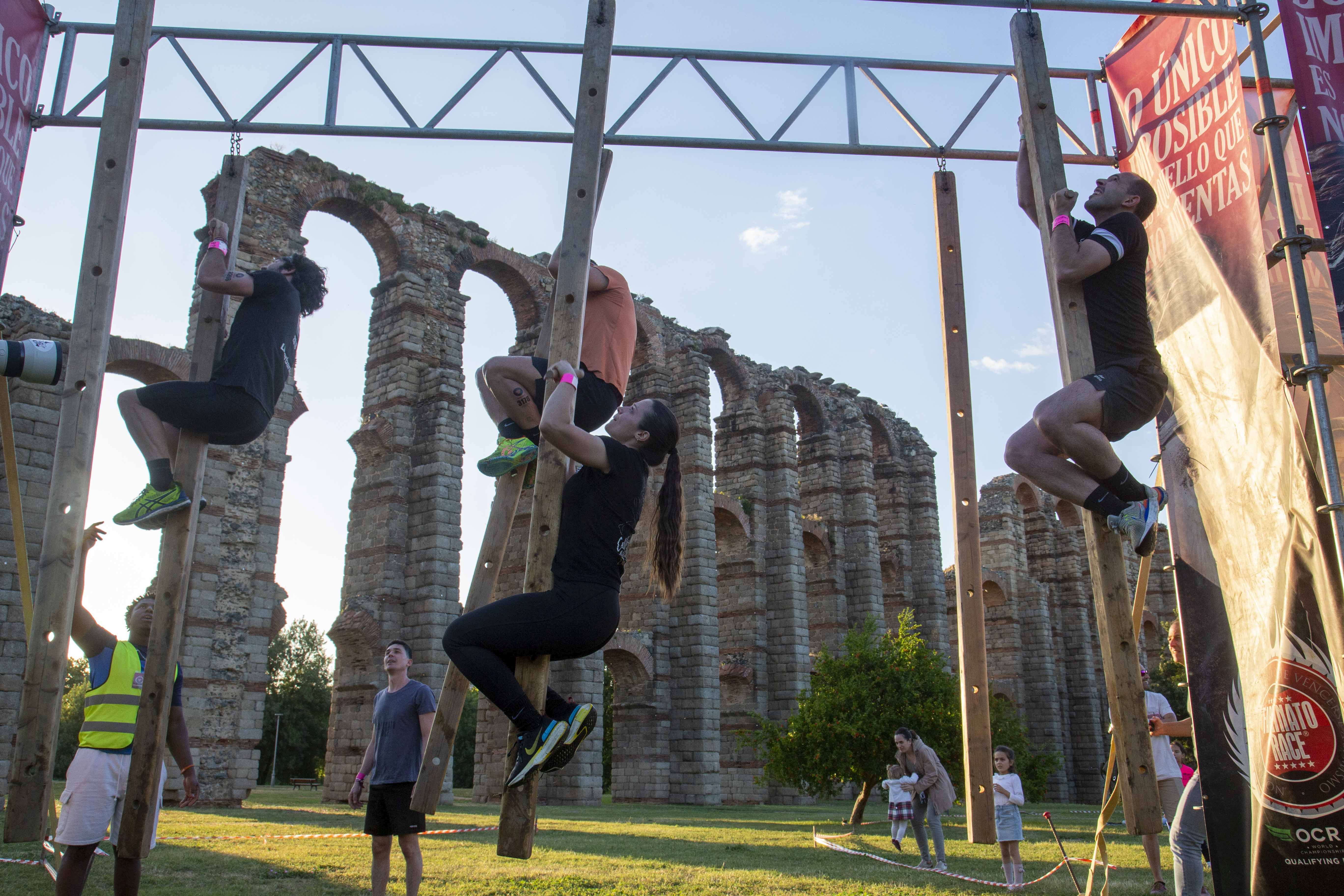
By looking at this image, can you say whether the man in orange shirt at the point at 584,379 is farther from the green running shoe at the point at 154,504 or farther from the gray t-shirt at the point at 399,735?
the gray t-shirt at the point at 399,735

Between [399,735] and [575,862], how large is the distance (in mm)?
3896

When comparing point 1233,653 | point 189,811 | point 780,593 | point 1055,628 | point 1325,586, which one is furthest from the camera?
point 1055,628

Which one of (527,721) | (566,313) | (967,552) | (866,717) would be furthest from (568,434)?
(866,717)

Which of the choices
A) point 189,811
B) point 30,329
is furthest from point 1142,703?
point 30,329

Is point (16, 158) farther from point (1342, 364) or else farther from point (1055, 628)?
point (1055, 628)

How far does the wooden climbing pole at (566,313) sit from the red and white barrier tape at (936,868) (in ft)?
19.3

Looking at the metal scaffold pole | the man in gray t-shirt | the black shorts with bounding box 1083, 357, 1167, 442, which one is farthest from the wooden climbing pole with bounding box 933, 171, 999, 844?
the man in gray t-shirt

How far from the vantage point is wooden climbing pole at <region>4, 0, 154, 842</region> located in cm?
432

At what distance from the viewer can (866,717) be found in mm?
18906

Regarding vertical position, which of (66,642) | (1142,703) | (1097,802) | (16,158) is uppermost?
(16,158)

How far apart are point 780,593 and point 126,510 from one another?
2390cm

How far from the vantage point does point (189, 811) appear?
1446 cm

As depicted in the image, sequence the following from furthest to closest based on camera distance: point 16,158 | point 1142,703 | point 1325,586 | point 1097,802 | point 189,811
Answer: point 1097,802
point 189,811
point 16,158
point 1325,586
point 1142,703

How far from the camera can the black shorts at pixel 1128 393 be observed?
4.24 m
